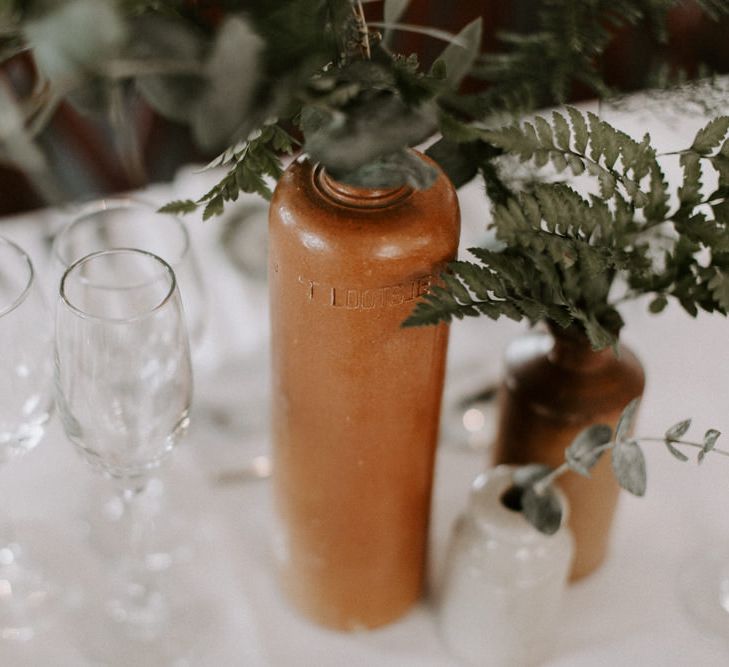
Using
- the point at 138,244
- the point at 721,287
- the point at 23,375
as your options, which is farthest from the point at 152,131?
the point at 721,287

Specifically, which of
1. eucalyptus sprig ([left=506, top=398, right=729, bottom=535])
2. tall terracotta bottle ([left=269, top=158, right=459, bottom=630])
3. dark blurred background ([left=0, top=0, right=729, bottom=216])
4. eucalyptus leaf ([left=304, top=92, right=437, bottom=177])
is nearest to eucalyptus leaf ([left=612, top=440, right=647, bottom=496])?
eucalyptus sprig ([left=506, top=398, right=729, bottom=535])

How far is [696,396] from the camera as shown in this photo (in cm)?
80

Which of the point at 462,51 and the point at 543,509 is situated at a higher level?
the point at 462,51

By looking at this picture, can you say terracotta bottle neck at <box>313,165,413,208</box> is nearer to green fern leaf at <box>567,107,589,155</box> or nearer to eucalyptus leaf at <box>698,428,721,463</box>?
green fern leaf at <box>567,107,589,155</box>

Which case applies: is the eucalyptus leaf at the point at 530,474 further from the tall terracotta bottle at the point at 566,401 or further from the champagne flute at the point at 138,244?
the champagne flute at the point at 138,244

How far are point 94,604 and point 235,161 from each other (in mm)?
387

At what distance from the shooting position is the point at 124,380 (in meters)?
0.60

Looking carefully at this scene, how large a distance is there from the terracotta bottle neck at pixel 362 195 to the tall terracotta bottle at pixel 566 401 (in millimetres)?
165

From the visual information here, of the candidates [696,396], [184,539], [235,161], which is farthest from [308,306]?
[696,396]

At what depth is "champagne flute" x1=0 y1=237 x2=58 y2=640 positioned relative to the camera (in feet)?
1.94

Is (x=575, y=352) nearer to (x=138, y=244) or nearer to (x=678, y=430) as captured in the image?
(x=678, y=430)

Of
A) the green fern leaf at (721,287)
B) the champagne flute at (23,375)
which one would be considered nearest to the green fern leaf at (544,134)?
the green fern leaf at (721,287)

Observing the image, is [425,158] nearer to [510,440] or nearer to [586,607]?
[510,440]

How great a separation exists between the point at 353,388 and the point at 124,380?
0.17 meters
